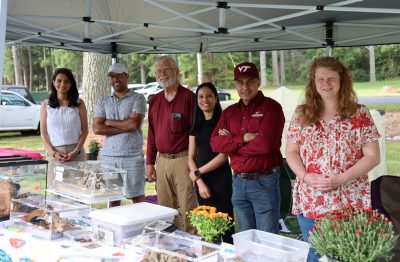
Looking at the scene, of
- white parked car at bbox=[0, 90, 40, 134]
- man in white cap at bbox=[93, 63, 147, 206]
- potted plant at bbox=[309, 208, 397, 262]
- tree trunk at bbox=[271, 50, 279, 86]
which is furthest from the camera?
tree trunk at bbox=[271, 50, 279, 86]

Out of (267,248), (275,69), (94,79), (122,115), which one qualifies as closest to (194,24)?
(122,115)

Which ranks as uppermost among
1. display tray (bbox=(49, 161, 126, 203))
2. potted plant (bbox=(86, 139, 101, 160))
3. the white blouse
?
the white blouse

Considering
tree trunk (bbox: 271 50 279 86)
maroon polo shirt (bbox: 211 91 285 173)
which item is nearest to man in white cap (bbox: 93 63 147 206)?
maroon polo shirt (bbox: 211 91 285 173)

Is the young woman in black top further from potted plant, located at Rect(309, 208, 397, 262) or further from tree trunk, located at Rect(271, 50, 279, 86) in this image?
tree trunk, located at Rect(271, 50, 279, 86)

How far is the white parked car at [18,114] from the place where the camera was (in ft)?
38.8

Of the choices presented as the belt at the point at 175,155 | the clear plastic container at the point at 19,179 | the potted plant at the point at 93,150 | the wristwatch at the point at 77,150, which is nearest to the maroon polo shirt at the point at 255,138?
the belt at the point at 175,155

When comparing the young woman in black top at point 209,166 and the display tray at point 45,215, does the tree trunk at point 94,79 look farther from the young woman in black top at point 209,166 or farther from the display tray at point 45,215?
the display tray at point 45,215

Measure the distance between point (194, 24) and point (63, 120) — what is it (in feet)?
4.92

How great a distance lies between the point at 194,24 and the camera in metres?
4.07

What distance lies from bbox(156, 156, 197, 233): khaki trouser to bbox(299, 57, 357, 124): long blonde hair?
1300 millimetres

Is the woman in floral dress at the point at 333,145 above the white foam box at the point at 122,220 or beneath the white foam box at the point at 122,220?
above

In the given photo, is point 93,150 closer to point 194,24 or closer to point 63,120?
point 63,120

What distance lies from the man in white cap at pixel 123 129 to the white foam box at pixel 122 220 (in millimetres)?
1558

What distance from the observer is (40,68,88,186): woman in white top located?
3445 millimetres
